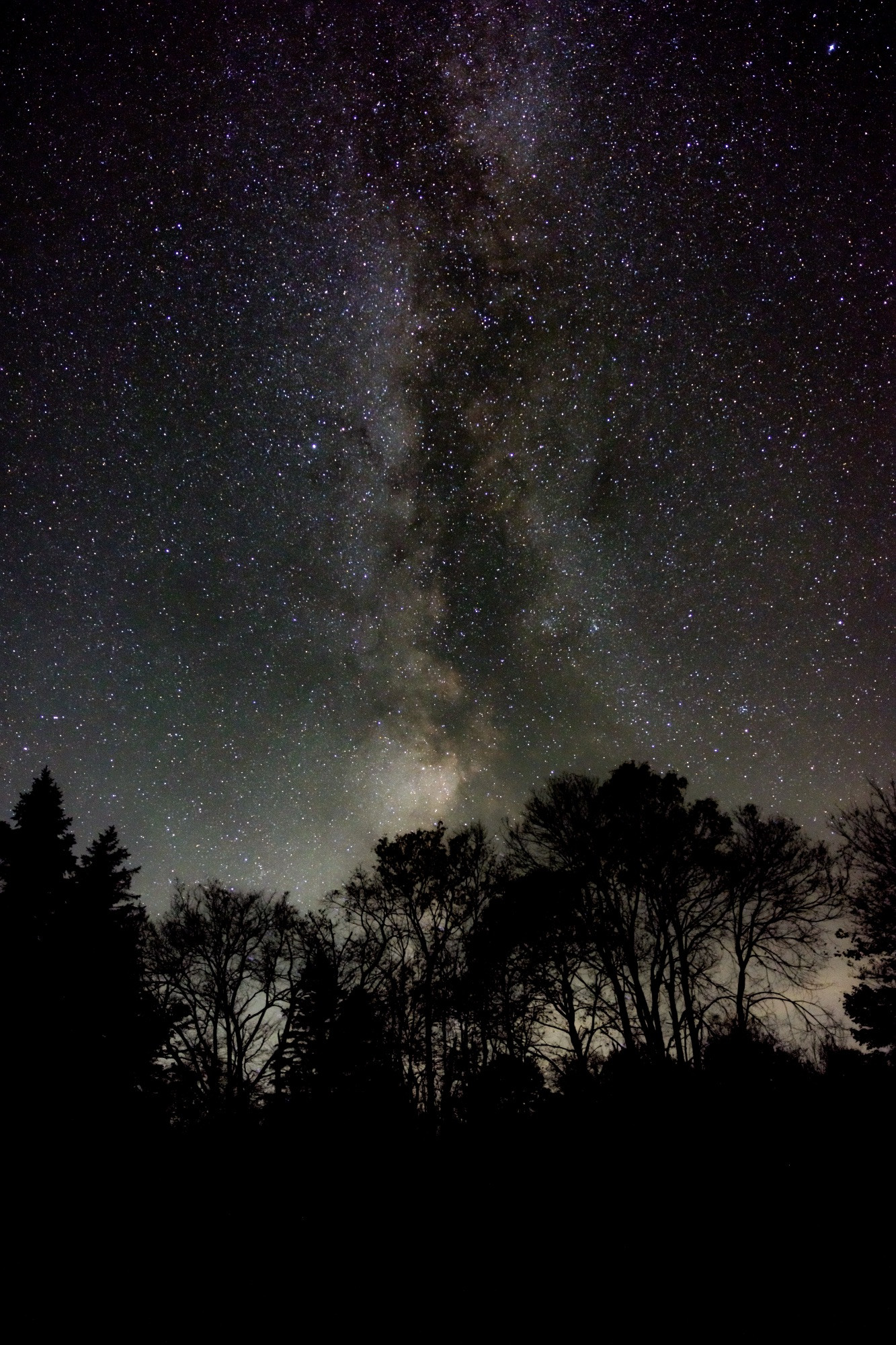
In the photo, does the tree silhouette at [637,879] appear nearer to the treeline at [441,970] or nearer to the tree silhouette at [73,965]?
the treeline at [441,970]

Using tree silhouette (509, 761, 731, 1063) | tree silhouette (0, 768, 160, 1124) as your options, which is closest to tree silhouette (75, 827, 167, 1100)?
tree silhouette (0, 768, 160, 1124)

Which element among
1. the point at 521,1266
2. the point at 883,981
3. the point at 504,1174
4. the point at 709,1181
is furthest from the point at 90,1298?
the point at 883,981

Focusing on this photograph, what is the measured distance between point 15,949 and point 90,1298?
8297 mm

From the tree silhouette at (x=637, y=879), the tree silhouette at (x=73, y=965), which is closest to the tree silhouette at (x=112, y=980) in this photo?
the tree silhouette at (x=73, y=965)

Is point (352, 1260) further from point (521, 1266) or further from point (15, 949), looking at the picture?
point (15, 949)

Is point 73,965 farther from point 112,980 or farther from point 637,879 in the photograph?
point 637,879

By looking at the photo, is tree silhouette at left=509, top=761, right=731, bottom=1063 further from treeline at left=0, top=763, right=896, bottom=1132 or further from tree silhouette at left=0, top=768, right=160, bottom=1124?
tree silhouette at left=0, top=768, right=160, bottom=1124

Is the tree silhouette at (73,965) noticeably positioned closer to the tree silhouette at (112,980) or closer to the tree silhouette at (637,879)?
the tree silhouette at (112,980)

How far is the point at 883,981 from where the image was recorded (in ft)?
58.2

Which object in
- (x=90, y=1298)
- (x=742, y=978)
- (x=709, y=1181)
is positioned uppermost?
(x=742, y=978)

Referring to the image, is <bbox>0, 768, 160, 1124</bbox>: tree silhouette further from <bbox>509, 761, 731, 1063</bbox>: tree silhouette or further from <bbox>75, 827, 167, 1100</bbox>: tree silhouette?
<bbox>509, 761, 731, 1063</bbox>: tree silhouette

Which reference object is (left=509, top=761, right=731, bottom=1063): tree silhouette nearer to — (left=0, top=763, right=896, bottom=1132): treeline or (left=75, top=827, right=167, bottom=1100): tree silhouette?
(left=0, top=763, right=896, bottom=1132): treeline

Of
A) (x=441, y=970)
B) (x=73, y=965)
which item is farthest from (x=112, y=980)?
(x=441, y=970)

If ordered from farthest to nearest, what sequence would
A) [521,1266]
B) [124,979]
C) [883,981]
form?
[883,981] < [124,979] < [521,1266]
